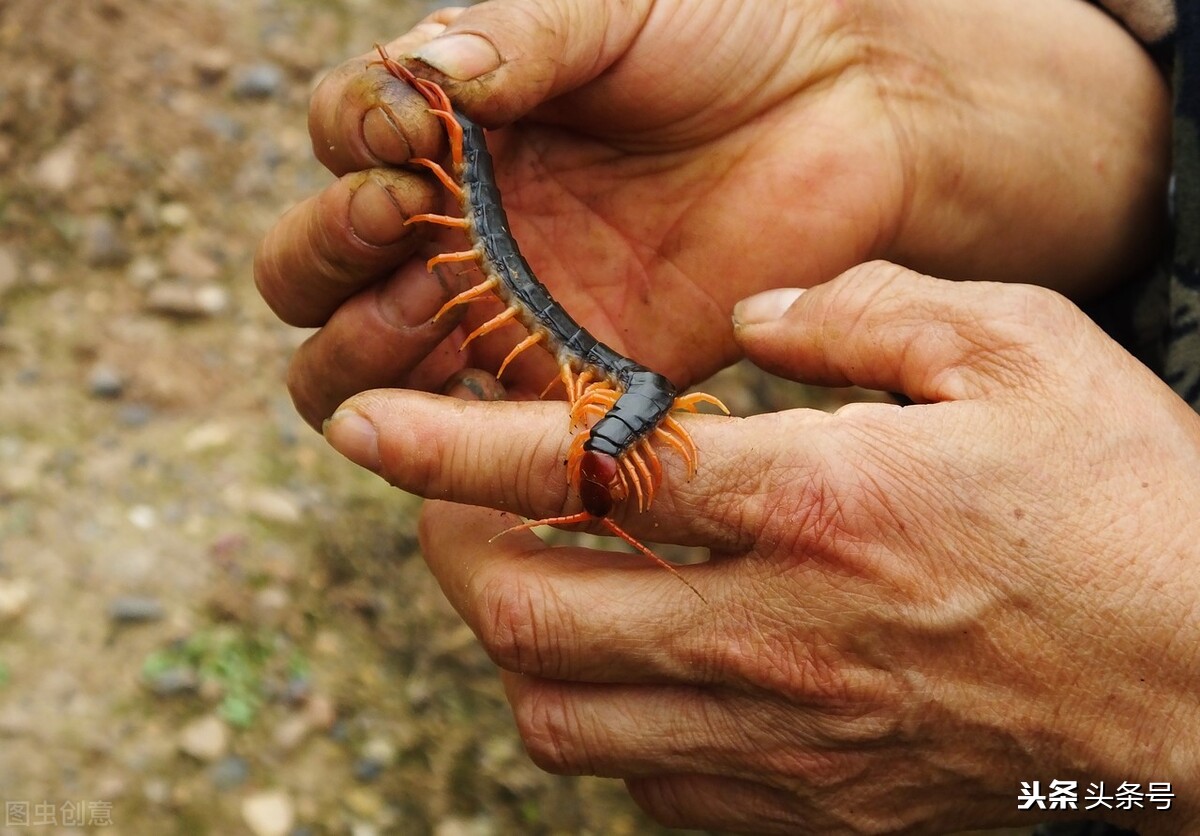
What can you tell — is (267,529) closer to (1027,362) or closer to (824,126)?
(824,126)

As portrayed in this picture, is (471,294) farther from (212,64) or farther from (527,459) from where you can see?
(212,64)

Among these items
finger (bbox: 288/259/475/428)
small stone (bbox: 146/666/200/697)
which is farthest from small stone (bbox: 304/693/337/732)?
finger (bbox: 288/259/475/428)

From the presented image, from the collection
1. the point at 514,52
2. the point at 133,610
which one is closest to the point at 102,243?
the point at 133,610

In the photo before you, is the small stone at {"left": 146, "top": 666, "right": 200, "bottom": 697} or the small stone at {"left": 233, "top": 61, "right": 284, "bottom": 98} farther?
the small stone at {"left": 233, "top": 61, "right": 284, "bottom": 98}

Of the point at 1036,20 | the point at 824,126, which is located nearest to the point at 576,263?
the point at 824,126

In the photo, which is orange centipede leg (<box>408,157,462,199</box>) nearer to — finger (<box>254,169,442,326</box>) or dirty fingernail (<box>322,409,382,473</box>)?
finger (<box>254,169,442,326</box>)

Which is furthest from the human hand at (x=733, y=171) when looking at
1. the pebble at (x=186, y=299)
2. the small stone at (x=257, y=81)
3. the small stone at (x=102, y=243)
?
the small stone at (x=257, y=81)
